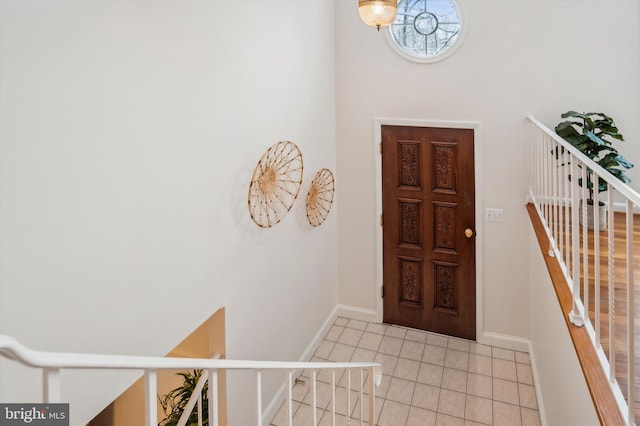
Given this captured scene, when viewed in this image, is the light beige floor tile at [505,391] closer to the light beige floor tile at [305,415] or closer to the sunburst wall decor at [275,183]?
the light beige floor tile at [305,415]

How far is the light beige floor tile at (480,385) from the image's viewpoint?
12.2ft

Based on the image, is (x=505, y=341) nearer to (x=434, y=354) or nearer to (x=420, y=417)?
(x=434, y=354)

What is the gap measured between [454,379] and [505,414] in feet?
1.66

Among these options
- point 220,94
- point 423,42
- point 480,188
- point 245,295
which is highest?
point 423,42

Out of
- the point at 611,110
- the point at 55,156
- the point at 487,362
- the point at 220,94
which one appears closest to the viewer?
the point at 55,156

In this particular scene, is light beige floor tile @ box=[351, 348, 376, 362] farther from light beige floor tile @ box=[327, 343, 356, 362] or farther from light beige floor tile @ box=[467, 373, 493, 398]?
light beige floor tile @ box=[467, 373, 493, 398]

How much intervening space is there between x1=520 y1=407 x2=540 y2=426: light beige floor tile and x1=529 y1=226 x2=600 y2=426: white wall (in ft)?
0.19

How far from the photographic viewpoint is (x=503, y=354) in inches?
167

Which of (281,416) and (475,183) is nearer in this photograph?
(281,416)

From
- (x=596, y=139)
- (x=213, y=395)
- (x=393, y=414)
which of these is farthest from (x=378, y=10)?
(x=393, y=414)

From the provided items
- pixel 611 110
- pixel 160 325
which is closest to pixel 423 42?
pixel 611 110

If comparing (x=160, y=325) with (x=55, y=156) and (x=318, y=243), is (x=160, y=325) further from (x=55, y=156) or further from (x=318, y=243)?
(x=318, y=243)

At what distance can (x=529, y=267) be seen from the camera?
163 inches

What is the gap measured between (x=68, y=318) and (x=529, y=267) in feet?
11.7
